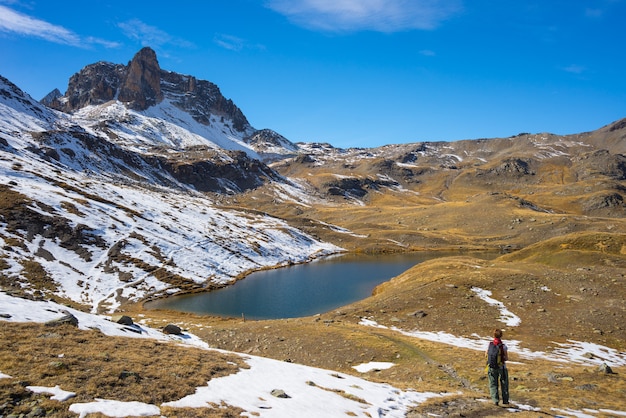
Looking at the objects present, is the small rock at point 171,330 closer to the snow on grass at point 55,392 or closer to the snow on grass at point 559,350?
the snow on grass at point 55,392

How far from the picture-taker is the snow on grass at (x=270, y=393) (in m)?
13.4

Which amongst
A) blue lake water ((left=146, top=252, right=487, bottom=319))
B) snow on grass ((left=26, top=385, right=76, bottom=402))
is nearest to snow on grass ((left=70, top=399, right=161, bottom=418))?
snow on grass ((left=26, top=385, right=76, bottom=402))

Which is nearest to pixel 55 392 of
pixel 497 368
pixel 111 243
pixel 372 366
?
Result: pixel 497 368

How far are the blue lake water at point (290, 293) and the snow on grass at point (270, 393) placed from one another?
111 ft

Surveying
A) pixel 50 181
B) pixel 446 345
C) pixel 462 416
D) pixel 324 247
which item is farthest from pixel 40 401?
pixel 324 247

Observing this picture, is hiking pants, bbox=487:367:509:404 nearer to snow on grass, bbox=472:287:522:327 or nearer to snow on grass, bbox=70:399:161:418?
snow on grass, bbox=70:399:161:418

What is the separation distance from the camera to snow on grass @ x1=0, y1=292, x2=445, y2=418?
1336 cm

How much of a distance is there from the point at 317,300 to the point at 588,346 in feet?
130

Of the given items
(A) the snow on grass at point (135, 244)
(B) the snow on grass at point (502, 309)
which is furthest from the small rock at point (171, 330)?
(B) the snow on grass at point (502, 309)

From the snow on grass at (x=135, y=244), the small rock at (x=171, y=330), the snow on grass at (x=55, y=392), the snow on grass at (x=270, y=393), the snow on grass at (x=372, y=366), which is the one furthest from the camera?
the snow on grass at (x=135, y=244)

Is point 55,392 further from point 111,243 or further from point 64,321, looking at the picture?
point 111,243

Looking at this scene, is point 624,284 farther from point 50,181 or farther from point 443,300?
point 50,181

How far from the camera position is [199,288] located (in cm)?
7444

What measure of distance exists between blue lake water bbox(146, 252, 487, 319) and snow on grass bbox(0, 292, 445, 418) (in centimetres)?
3396
